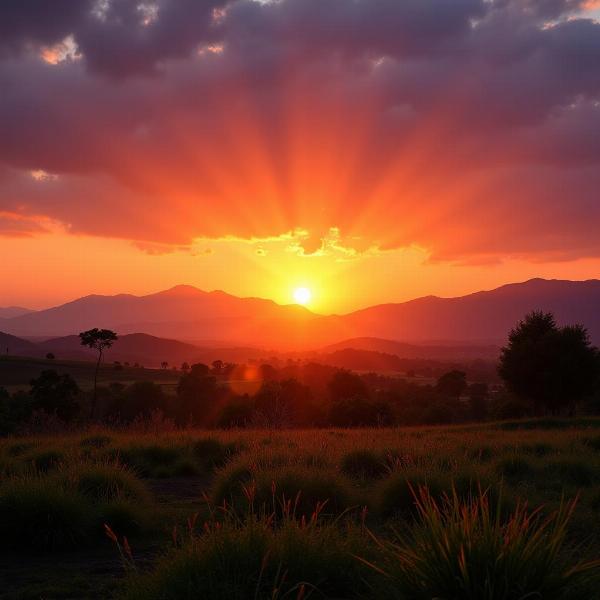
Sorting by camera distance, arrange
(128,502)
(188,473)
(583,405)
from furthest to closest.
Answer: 1. (583,405)
2. (188,473)
3. (128,502)

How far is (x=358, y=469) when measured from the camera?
11.8m

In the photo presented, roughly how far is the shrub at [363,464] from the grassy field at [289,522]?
1.1 inches

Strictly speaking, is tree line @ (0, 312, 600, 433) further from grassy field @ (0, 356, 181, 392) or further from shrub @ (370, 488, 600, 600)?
grassy field @ (0, 356, 181, 392)

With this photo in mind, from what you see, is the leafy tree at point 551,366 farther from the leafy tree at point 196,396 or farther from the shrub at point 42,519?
the shrub at point 42,519

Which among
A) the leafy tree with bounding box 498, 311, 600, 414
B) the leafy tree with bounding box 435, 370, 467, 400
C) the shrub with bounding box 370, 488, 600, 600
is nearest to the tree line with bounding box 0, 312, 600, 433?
the leafy tree with bounding box 498, 311, 600, 414

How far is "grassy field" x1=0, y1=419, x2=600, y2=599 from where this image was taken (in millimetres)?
4438

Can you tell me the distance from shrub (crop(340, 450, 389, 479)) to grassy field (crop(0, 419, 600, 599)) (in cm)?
3

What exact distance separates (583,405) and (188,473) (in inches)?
1689

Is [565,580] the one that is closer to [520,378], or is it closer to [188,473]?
[188,473]

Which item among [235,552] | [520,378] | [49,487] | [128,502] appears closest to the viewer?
[235,552]

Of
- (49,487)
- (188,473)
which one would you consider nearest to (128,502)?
(49,487)

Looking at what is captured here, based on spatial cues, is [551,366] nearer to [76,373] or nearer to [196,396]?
[196,396]

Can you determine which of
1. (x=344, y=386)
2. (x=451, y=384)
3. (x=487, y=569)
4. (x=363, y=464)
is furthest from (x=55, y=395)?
(x=451, y=384)

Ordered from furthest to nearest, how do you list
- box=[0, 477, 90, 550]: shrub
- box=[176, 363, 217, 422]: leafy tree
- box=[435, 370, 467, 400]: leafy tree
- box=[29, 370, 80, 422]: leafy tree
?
1. box=[435, 370, 467, 400]: leafy tree
2. box=[176, 363, 217, 422]: leafy tree
3. box=[29, 370, 80, 422]: leafy tree
4. box=[0, 477, 90, 550]: shrub
